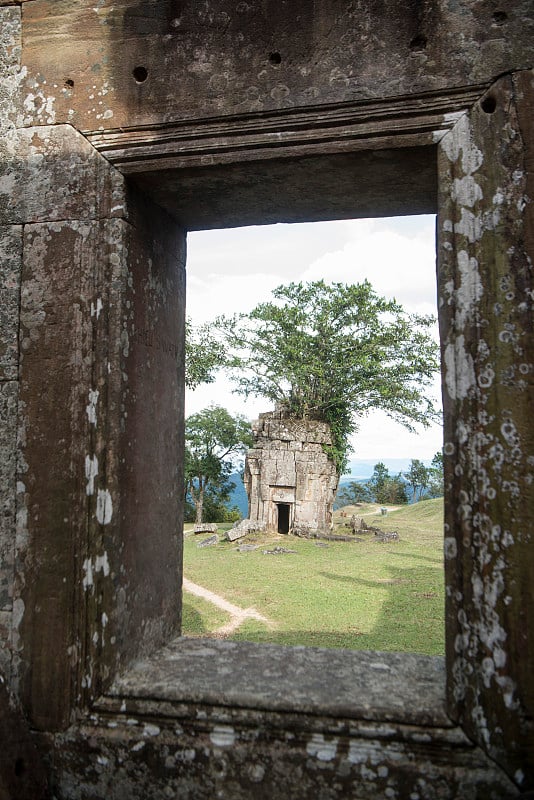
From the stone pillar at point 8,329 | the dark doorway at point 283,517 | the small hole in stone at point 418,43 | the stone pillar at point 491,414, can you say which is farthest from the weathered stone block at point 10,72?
the dark doorway at point 283,517

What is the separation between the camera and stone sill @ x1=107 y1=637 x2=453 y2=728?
1902 mm

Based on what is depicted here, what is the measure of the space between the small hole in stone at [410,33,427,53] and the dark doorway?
1719 cm

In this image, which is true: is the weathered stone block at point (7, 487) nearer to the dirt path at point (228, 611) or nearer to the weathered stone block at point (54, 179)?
the weathered stone block at point (54, 179)

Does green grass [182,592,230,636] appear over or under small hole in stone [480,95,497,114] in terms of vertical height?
under

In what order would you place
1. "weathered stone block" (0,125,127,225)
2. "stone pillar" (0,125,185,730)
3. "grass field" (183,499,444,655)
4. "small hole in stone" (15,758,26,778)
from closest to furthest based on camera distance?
"small hole in stone" (15,758,26,778), "stone pillar" (0,125,185,730), "weathered stone block" (0,125,127,225), "grass field" (183,499,444,655)

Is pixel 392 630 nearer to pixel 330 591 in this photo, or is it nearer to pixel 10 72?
pixel 330 591

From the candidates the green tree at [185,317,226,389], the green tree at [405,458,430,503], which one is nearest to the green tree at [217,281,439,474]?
the green tree at [185,317,226,389]

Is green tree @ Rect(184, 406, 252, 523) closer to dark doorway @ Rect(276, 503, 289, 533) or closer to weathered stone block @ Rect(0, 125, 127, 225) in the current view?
dark doorway @ Rect(276, 503, 289, 533)

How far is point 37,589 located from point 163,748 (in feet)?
2.39

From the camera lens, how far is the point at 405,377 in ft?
67.7

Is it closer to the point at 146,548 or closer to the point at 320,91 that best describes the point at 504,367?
the point at 320,91

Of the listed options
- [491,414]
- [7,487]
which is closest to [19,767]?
[7,487]

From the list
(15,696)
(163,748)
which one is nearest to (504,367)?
(163,748)

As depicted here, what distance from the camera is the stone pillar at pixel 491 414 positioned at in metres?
1.74
